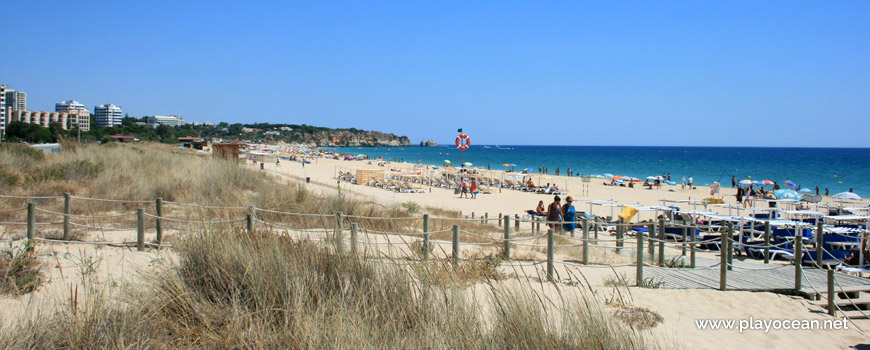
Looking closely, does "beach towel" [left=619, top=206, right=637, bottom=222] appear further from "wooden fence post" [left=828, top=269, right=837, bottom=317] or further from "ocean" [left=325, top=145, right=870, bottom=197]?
"ocean" [left=325, top=145, right=870, bottom=197]

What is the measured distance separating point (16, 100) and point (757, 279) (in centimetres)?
17616

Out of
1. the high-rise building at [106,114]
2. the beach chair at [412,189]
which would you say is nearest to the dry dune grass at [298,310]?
the beach chair at [412,189]

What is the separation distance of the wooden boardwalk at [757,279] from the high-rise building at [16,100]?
15629 cm

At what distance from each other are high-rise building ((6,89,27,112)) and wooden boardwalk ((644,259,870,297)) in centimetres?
15629

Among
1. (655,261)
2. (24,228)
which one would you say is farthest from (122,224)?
(655,261)

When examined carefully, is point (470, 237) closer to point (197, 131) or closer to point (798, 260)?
point (798, 260)

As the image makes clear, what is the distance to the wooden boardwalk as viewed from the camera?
24.1ft

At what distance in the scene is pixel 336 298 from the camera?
3457 millimetres

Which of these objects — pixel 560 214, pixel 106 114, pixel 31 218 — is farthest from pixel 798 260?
pixel 106 114

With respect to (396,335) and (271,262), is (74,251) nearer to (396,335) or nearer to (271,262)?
(271,262)

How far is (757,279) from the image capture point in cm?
798

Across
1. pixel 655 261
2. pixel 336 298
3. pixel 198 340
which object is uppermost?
pixel 336 298

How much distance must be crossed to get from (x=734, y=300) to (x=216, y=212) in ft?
23.9

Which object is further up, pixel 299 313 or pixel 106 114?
pixel 106 114
